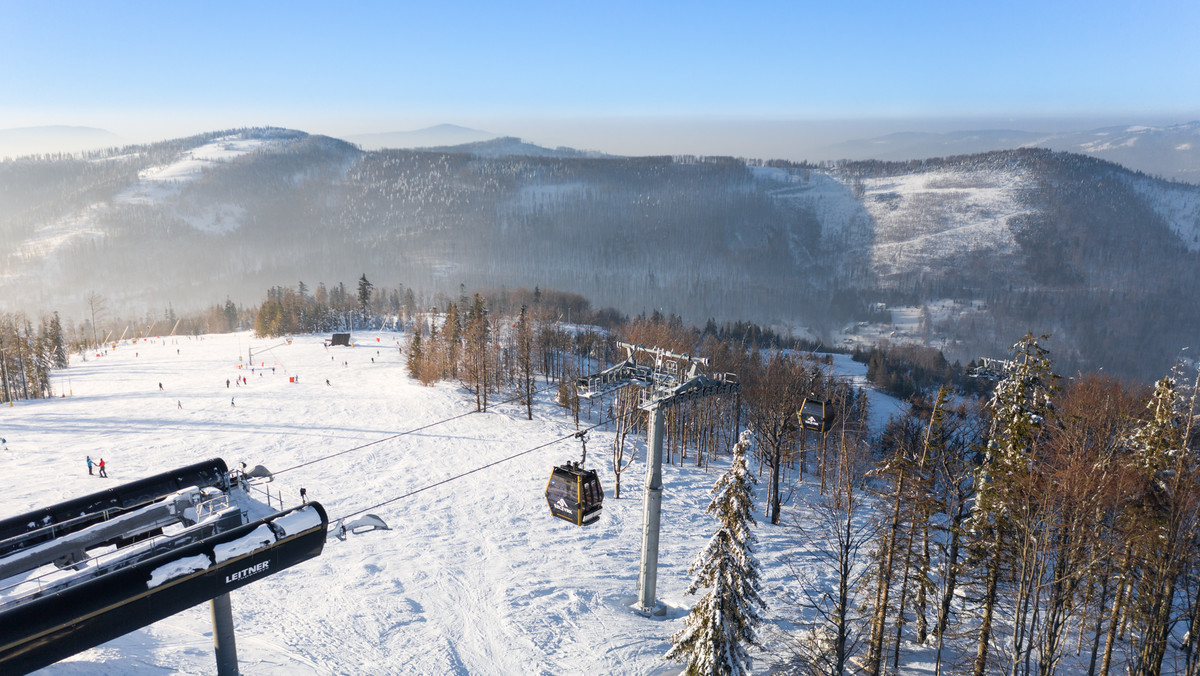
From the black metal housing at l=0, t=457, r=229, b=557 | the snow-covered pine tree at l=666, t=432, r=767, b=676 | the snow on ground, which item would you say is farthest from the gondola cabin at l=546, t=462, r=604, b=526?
the black metal housing at l=0, t=457, r=229, b=557

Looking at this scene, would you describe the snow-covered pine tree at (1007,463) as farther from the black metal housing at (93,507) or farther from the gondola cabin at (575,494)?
the black metal housing at (93,507)

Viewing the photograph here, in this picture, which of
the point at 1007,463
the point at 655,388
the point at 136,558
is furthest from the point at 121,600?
the point at 1007,463

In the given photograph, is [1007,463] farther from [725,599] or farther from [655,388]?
[655,388]

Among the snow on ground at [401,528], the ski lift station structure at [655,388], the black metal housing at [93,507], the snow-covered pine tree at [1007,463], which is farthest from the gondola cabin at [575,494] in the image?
the snow-covered pine tree at [1007,463]

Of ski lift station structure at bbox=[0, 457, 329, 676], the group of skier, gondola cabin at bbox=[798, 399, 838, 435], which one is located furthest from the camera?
the group of skier

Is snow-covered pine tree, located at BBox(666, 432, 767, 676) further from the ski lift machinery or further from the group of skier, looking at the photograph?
the group of skier
